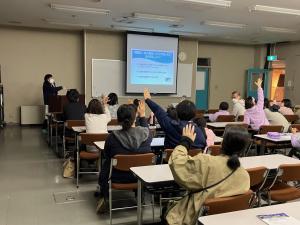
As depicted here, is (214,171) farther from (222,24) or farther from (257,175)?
(222,24)

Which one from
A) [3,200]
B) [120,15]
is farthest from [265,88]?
[3,200]

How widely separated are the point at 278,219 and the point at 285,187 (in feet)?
4.74

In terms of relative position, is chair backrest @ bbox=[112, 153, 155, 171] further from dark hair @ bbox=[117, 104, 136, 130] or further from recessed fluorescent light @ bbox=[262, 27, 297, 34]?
recessed fluorescent light @ bbox=[262, 27, 297, 34]

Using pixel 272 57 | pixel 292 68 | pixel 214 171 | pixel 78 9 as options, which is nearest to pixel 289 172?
pixel 214 171

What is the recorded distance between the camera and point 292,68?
11.3m

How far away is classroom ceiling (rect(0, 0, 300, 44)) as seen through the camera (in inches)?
241

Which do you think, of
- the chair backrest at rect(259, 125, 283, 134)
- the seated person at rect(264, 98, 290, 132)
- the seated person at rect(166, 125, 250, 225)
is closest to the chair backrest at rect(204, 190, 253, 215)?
the seated person at rect(166, 125, 250, 225)

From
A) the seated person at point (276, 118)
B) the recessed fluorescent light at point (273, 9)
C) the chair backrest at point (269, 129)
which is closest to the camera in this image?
the chair backrest at point (269, 129)

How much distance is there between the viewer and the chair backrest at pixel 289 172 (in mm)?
2742

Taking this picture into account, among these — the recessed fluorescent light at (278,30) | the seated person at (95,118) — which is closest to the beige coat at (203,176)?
the seated person at (95,118)

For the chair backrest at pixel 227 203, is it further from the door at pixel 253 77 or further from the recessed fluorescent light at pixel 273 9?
the door at pixel 253 77

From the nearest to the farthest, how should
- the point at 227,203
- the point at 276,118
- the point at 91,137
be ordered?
the point at 227,203 → the point at 91,137 → the point at 276,118

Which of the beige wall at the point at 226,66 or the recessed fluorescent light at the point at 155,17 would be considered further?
the beige wall at the point at 226,66

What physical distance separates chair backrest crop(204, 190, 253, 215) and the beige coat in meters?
0.04
